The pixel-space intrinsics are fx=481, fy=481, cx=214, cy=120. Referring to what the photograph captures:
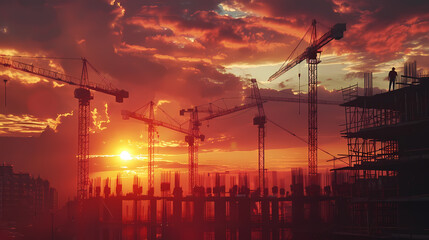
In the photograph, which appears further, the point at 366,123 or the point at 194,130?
the point at 194,130

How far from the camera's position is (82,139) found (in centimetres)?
9512

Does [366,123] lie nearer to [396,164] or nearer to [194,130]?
[396,164]

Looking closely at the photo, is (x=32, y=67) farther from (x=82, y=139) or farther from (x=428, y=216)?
(x=428, y=216)

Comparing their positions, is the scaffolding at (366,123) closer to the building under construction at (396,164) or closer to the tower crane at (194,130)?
the building under construction at (396,164)

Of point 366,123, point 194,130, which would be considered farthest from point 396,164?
point 194,130

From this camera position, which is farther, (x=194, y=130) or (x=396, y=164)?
(x=194, y=130)

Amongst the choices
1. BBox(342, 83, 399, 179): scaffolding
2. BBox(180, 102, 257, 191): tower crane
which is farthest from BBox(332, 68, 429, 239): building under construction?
BBox(180, 102, 257, 191): tower crane

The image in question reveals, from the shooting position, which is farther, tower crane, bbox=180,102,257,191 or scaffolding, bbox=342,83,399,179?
tower crane, bbox=180,102,257,191

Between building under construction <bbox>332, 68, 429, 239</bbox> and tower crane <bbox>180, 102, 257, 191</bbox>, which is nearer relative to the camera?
building under construction <bbox>332, 68, 429, 239</bbox>

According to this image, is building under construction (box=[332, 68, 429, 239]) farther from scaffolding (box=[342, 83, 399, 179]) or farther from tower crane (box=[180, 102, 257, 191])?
tower crane (box=[180, 102, 257, 191])

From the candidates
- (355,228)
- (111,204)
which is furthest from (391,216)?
(111,204)

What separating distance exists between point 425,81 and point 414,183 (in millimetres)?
7683

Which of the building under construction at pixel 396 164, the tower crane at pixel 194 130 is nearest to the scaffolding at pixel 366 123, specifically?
the building under construction at pixel 396 164

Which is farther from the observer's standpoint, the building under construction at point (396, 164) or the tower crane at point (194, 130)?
the tower crane at point (194, 130)
